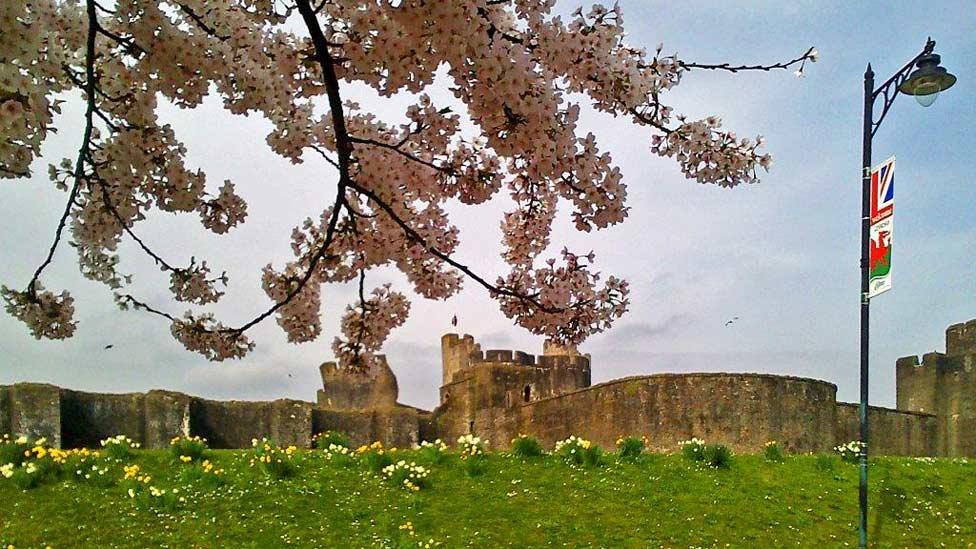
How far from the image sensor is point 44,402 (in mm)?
25078

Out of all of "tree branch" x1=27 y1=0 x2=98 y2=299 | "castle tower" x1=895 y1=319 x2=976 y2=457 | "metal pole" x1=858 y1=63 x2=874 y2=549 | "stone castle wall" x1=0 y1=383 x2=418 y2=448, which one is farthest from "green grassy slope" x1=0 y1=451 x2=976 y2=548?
"castle tower" x1=895 y1=319 x2=976 y2=457

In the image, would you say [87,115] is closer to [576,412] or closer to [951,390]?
[576,412]

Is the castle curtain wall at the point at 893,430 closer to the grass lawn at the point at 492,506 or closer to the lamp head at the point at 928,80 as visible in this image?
the grass lawn at the point at 492,506

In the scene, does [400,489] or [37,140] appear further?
[400,489]

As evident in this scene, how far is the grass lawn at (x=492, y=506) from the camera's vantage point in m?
11.1

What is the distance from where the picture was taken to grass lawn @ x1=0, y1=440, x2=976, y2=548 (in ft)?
36.4

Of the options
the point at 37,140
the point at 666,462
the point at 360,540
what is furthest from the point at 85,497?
the point at 37,140

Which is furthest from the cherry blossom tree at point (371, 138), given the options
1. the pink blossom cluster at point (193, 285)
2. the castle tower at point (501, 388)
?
the castle tower at point (501, 388)

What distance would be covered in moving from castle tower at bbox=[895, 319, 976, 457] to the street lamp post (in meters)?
21.9

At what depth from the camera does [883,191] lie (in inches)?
424

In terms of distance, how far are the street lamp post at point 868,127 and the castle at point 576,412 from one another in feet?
47.0

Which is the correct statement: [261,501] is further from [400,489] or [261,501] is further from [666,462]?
[666,462]

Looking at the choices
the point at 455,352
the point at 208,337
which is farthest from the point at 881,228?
the point at 455,352

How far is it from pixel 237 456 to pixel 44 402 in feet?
44.3
